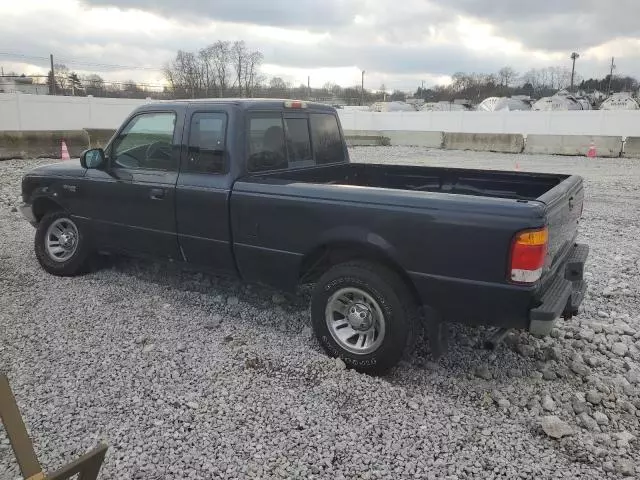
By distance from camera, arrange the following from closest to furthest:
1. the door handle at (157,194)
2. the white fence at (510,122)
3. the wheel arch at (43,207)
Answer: the door handle at (157,194), the wheel arch at (43,207), the white fence at (510,122)

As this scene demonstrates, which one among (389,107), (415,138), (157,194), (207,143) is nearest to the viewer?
(207,143)

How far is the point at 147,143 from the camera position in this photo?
504 centimetres

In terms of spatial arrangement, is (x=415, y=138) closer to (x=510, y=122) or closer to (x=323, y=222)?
(x=510, y=122)

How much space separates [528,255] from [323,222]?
56.5 inches

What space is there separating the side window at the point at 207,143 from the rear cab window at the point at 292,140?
242 millimetres

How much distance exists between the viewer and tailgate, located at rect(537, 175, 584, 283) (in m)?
3.42

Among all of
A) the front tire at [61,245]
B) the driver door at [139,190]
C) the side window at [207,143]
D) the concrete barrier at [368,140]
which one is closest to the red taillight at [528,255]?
the side window at [207,143]

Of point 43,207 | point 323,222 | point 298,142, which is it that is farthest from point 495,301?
point 43,207

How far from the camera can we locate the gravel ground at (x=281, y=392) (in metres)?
2.96

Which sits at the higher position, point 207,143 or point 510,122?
point 510,122

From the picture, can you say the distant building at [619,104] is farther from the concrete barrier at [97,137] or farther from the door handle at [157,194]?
the door handle at [157,194]

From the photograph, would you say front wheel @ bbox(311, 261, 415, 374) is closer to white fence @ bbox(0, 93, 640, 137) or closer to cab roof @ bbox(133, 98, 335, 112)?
cab roof @ bbox(133, 98, 335, 112)

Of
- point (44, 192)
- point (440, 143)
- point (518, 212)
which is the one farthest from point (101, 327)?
A: point (440, 143)

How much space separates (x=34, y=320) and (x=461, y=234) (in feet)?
12.5
